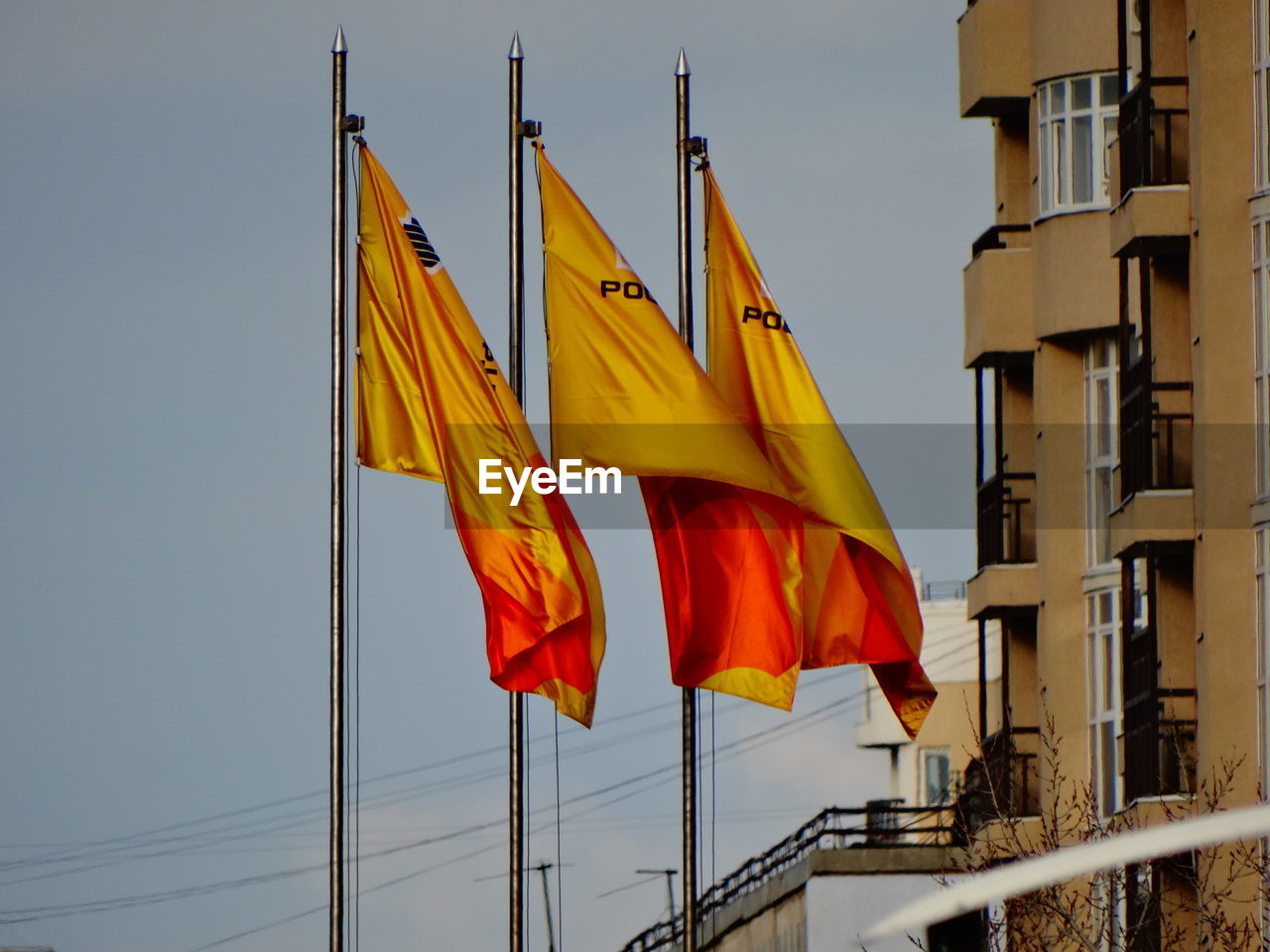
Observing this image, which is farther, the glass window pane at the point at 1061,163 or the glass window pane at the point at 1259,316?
the glass window pane at the point at 1061,163

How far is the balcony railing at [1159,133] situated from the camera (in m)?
30.6

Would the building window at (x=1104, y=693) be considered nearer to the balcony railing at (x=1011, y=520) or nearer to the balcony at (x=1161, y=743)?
the balcony railing at (x=1011, y=520)

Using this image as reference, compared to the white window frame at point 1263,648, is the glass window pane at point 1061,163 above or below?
above

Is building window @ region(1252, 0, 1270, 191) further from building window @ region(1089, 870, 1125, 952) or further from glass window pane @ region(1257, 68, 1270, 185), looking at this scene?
building window @ region(1089, 870, 1125, 952)

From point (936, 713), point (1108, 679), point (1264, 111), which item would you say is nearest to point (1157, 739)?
point (1108, 679)

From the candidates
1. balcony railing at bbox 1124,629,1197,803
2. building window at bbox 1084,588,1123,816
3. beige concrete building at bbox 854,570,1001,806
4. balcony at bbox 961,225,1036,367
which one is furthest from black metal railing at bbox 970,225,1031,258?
beige concrete building at bbox 854,570,1001,806

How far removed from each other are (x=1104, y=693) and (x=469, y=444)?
15.6 metres

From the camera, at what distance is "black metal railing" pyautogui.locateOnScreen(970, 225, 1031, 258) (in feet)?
129

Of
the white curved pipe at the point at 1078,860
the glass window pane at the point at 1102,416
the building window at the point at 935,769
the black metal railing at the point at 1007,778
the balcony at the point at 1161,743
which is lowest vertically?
the building window at the point at 935,769

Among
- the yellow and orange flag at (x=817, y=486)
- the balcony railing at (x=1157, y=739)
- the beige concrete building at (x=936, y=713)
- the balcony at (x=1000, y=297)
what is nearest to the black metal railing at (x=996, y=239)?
the balcony at (x=1000, y=297)

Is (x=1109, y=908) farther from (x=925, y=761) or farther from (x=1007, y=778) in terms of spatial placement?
(x=925, y=761)

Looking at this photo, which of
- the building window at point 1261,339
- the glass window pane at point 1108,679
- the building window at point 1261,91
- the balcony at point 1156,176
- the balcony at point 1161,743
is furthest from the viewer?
the glass window pane at point 1108,679

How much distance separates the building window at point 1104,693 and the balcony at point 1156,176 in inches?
294

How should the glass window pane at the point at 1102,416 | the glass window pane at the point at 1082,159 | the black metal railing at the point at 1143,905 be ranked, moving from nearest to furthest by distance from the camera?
1. the black metal railing at the point at 1143,905
2. the glass window pane at the point at 1102,416
3. the glass window pane at the point at 1082,159
